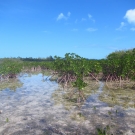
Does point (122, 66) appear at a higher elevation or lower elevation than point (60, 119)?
higher

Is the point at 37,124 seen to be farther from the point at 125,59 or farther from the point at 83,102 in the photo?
the point at 125,59

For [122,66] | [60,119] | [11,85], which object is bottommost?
[60,119]

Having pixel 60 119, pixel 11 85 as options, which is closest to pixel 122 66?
pixel 11 85

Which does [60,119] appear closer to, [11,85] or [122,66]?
[11,85]

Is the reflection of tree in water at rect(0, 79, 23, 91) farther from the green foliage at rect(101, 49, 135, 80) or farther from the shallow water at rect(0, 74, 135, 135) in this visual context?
the green foliage at rect(101, 49, 135, 80)

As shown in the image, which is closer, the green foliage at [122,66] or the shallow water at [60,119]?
the shallow water at [60,119]

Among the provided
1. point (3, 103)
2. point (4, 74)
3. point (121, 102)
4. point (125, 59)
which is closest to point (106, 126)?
point (121, 102)

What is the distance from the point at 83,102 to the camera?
954 cm

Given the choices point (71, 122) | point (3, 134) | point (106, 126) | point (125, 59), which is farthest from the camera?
point (125, 59)

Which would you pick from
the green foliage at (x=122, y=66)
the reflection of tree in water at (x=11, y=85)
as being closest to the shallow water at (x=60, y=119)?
the reflection of tree in water at (x=11, y=85)

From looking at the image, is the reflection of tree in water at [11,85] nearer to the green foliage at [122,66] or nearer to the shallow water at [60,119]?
the shallow water at [60,119]

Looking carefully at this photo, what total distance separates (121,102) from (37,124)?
447 centimetres

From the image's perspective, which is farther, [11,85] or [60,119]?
[11,85]

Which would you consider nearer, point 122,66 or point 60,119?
point 60,119
